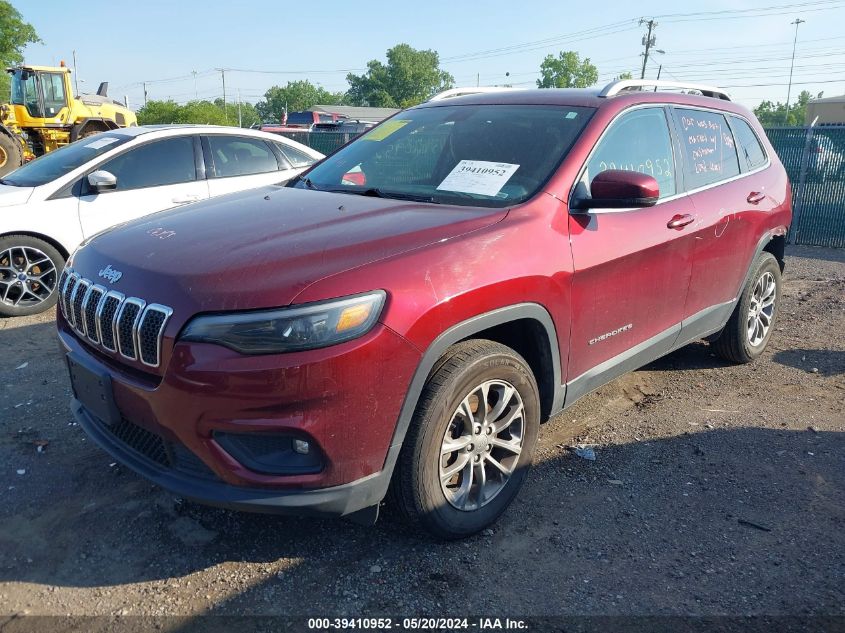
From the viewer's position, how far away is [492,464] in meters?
2.92

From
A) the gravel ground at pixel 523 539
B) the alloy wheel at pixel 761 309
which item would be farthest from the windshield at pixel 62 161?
the alloy wheel at pixel 761 309

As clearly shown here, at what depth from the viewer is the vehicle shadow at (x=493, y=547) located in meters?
2.53

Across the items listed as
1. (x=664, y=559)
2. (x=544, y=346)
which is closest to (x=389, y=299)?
(x=544, y=346)

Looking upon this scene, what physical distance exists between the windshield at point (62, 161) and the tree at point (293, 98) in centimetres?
11130

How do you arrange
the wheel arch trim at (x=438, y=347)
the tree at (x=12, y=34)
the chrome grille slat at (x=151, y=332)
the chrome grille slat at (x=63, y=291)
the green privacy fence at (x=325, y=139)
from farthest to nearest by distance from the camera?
the tree at (x=12, y=34)
the green privacy fence at (x=325, y=139)
the chrome grille slat at (x=63, y=291)
the wheel arch trim at (x=438, y=347)
the chrome grille slat at (x=151, y=332)

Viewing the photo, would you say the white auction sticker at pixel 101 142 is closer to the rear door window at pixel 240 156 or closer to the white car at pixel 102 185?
the white car at pixel 102 185

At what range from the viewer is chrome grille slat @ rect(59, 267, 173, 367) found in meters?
2.32

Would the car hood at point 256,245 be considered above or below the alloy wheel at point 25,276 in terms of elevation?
above

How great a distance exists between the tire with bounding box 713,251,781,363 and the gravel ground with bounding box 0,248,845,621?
31.3 inches

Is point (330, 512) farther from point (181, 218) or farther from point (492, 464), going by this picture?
point (181, 218)

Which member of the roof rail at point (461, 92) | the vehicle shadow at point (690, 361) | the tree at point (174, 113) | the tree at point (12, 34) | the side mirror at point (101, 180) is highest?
the tree at point (12, 34)

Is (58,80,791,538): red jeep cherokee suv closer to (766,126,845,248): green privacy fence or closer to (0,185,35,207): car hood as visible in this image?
(0,185,35,207): car hood

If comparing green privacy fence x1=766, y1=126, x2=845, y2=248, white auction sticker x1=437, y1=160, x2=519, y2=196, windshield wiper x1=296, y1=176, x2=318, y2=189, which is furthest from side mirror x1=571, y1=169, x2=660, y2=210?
green privacy fence x1=766, y1=126, x2=845, y2=248

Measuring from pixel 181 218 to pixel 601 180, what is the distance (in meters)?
1.94
